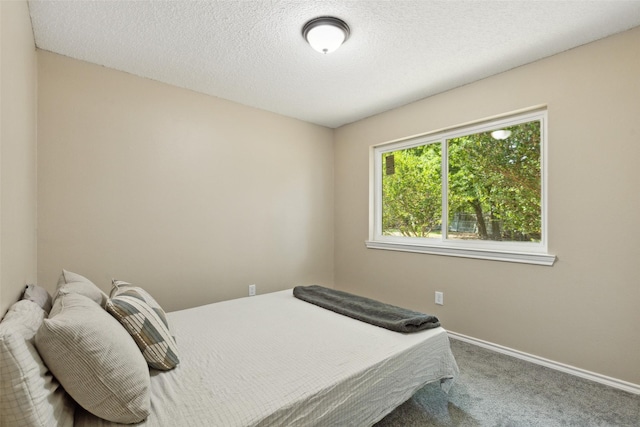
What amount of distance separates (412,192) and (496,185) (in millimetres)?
927

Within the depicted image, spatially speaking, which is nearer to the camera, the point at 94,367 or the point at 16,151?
the point at 94,367

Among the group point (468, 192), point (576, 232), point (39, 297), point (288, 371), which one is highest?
point (468, 192)

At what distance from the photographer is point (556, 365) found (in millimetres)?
2336

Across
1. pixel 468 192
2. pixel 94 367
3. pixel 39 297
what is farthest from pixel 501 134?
pixel 39 297

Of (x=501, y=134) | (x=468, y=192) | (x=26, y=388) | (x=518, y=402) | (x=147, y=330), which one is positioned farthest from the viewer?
(x=468, y=192)

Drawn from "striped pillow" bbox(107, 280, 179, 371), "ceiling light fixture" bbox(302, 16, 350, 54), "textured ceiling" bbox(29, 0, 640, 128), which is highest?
"textured ceiling" bbox(29, 0, 640, 128)

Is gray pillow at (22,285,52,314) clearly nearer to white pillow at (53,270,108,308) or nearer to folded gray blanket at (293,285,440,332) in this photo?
white pillow at (53,270,108,308)

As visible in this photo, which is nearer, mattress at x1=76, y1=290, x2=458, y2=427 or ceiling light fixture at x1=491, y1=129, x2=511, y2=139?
mattress at x1=76, y1=290, x2=458, y2=427

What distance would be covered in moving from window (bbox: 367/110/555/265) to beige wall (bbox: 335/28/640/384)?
0.48ft

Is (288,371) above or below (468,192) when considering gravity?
below

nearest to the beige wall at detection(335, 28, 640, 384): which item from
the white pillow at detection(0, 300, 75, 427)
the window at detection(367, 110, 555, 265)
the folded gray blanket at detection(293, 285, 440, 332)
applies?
the window at detection(367, 110, 555, 265)

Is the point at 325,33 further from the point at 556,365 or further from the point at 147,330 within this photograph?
the point at 556,365

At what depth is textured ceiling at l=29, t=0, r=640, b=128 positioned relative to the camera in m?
1.85

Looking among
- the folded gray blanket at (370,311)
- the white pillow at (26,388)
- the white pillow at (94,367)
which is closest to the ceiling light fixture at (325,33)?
the folded gray blanket at (370,311)
